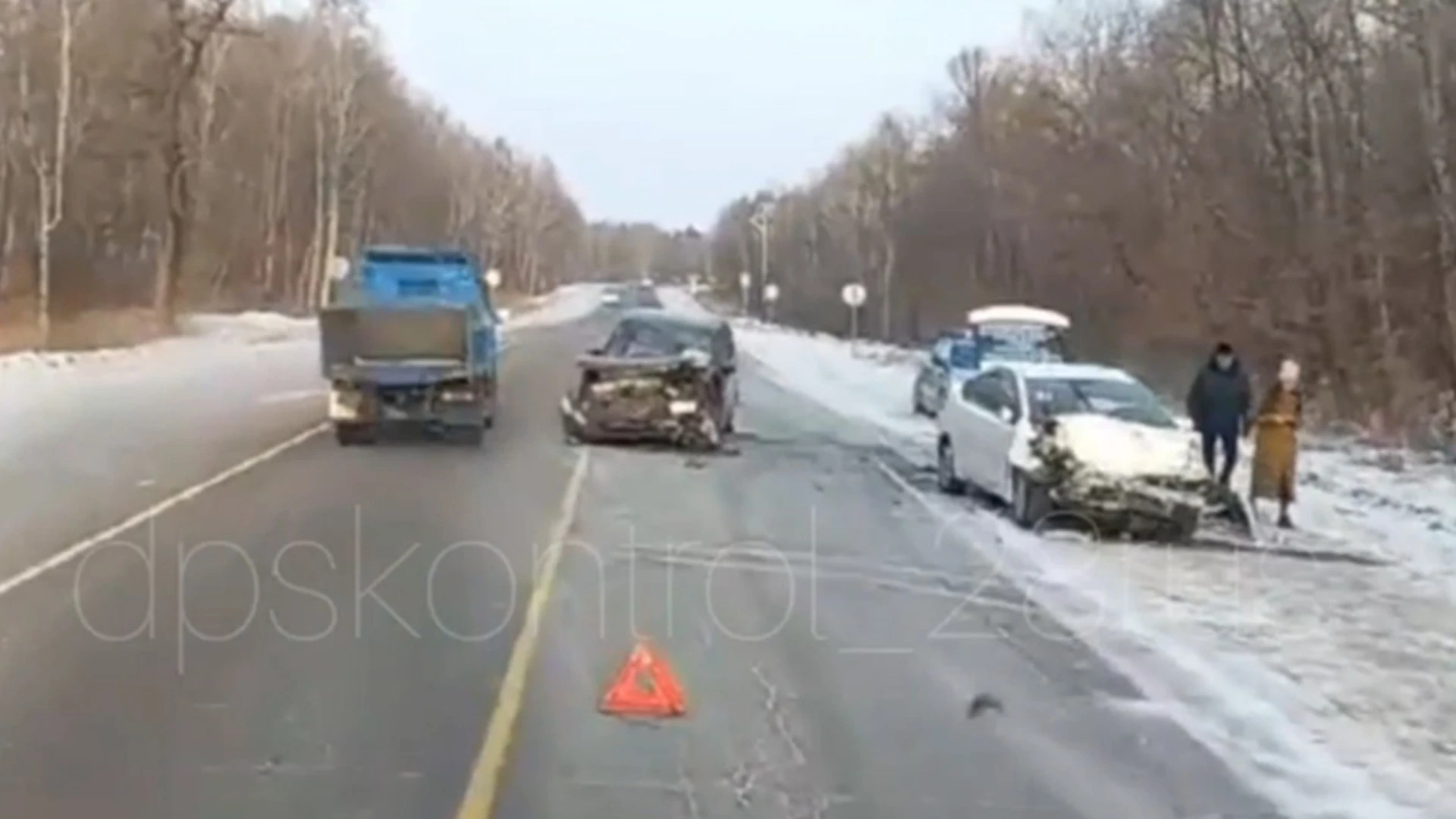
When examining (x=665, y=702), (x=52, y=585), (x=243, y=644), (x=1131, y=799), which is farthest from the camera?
(x=52, y=585)

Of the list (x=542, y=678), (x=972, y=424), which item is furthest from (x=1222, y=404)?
(x=542, y=678)

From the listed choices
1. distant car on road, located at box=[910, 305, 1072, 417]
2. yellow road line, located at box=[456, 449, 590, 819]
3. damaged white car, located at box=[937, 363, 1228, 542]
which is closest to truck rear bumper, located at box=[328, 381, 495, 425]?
damaged white car, located at box=[937, 363, 1228, 542]

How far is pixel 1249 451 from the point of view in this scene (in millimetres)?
29297

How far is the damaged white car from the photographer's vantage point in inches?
778

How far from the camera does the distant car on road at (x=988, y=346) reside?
37.8 meters

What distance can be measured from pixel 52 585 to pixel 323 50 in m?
88.8

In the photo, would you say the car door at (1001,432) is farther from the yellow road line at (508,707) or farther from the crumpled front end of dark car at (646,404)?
the crumpled front end of dark car at (646,404)

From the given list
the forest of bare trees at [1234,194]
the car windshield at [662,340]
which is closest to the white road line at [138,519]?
the car windshield at [662,340]

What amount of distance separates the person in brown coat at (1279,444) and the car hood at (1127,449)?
1.08m

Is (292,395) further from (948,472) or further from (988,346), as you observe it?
(948,472)

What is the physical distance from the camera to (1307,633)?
14.1m

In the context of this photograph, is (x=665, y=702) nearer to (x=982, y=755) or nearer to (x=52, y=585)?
(x=982, y=755)

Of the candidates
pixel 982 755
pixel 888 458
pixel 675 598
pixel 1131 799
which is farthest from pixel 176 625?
pixel 888 458

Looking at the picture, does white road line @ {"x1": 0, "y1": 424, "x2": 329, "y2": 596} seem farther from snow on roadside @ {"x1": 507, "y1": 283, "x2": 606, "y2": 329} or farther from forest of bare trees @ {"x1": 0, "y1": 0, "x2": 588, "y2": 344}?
snow on roadside @ {"x1": 507, "y1": 283, "x2": 606, "y2": 329}
